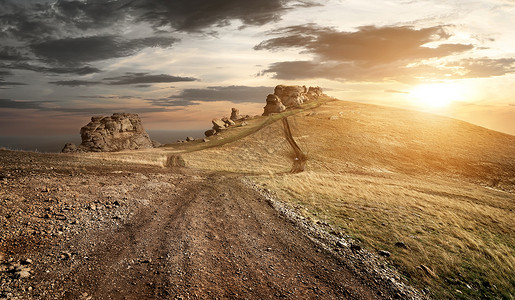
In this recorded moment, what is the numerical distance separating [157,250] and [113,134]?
302ft

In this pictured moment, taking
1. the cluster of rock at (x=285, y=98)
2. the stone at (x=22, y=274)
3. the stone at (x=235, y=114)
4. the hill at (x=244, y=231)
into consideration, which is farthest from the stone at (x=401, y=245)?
the stone at (x=235, y=114)

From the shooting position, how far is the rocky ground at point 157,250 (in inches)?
369

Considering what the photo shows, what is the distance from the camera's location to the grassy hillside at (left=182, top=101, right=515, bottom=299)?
1445 cm

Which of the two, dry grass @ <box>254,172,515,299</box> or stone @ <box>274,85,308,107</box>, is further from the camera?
stone @ <box>274,85,308,107</box>

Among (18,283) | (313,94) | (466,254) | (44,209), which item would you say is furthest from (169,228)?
(313,94)

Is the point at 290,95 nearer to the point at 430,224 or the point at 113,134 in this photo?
the point at 113,134

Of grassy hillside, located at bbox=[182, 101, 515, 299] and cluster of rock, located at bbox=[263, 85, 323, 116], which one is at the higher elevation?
cluster of rock, located at bbox=[263, 85, 323, 116]

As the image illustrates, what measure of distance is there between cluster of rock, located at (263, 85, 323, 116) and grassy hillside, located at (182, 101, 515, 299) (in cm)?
4347

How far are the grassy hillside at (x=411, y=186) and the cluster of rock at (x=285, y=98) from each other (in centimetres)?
4347

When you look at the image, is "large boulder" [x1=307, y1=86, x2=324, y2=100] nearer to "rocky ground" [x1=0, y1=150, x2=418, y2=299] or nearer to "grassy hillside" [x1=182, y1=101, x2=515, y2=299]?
"grassy hillside" [x1=182, y1=101, x2=515, y2=299]

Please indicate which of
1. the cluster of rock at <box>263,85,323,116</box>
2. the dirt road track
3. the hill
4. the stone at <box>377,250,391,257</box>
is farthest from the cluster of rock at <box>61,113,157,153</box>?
the stone at <box>377,250,391,257</box>

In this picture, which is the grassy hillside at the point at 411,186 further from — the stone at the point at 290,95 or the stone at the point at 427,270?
the stone at the point at 290,95

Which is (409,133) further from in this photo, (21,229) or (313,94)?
(313,94)

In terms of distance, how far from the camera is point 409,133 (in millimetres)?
69188
